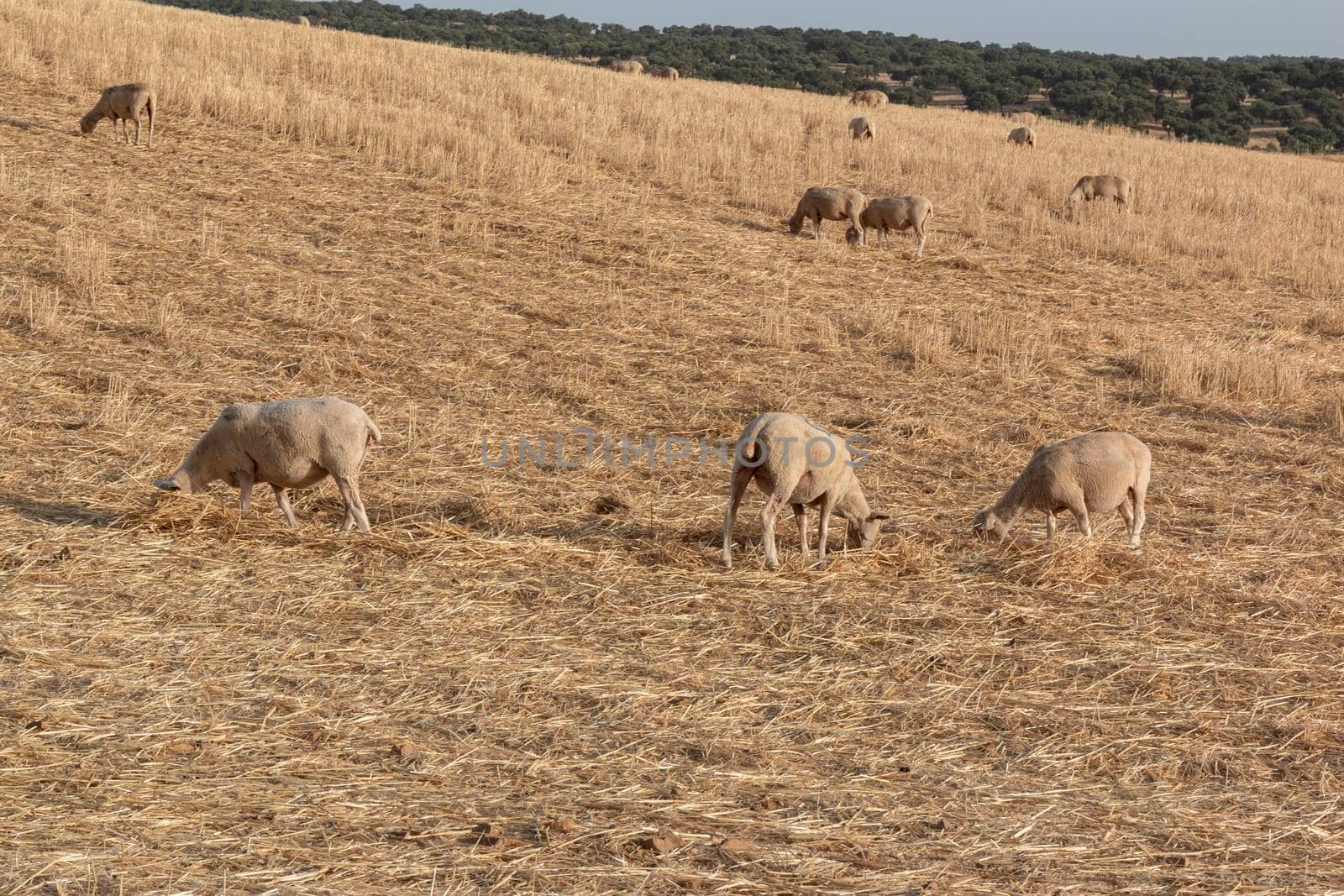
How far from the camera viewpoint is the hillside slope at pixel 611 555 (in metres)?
5.30

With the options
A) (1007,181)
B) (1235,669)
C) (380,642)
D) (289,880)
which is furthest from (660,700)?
(1007,181)

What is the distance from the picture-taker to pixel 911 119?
32.7 metres

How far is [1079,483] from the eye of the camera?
352 inches

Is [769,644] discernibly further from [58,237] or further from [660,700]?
[58,237]

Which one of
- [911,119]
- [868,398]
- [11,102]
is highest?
[911,119]

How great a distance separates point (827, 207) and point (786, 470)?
450 inches

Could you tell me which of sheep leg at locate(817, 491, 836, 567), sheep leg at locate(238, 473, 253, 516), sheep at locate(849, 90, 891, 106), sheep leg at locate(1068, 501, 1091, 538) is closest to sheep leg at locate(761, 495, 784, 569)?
sheep leg at locate(817, 491, 836, 567)

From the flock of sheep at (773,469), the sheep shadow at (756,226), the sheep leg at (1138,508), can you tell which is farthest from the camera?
the sheep shadow at (756,226)

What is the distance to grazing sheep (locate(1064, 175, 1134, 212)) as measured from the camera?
23297 millimetres

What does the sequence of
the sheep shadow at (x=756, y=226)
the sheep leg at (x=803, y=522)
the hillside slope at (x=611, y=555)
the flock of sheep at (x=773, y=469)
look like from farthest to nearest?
the sheep shadow at (x=756, y=226), the sheep leg at (x=803, y=522), the flock of sheep at (x=773, y=469), the hillside slope at (x=611, y=555)

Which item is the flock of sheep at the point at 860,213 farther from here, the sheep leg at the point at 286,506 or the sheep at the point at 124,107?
the sheep leg at the point at 286,506

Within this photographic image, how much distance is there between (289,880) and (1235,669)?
4948 millimetres

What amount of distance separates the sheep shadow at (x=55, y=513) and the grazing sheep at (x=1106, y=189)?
1849 cm

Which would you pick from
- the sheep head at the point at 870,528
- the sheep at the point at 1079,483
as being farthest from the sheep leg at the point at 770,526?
the sheep at the point at 1079,483
